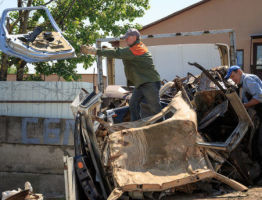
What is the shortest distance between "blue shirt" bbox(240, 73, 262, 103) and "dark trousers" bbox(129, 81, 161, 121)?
1.16 m

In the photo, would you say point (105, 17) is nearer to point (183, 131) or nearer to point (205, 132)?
point (205, 132)

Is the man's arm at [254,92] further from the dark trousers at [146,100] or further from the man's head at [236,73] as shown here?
the dark trousers at [146,100]

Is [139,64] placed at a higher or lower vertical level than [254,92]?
higher

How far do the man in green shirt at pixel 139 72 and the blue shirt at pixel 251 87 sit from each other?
1159 mm

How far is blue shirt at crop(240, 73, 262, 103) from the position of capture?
469 cm

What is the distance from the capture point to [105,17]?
1060 cm

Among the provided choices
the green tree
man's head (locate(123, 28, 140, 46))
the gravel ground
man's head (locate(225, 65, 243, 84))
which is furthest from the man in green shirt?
the green tree

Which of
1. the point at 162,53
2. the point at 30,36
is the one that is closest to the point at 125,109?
the point at 30,36

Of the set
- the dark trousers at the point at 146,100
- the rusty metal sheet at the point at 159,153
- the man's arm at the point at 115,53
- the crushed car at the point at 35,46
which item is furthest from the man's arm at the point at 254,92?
the crushed car at the point at 35,46

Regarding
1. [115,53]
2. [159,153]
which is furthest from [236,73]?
[159,153]

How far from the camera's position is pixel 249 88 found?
4781mm

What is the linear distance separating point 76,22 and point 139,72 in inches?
222

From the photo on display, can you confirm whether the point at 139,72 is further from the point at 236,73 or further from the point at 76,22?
the point at 76,22

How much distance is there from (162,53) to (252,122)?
13.2ft
